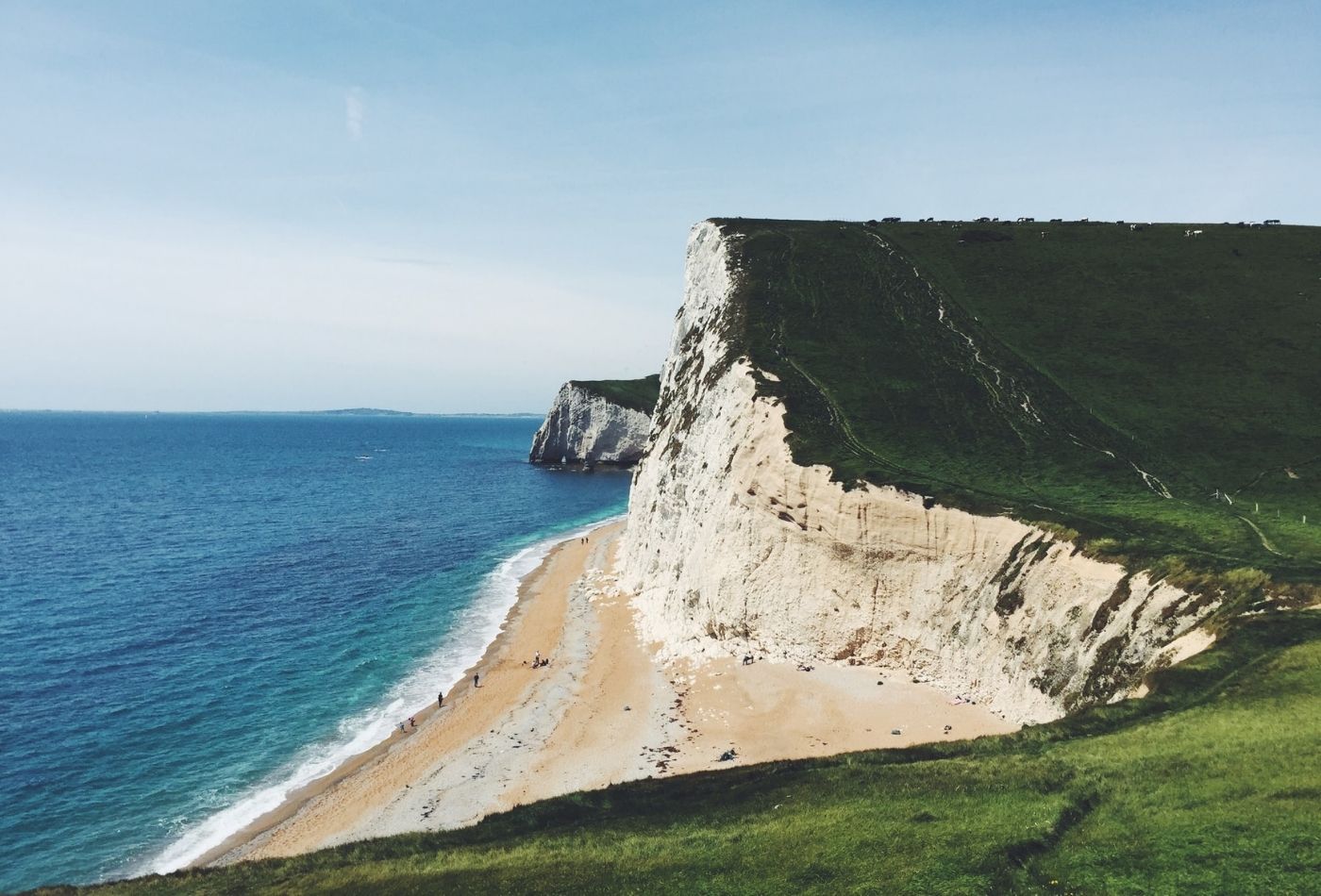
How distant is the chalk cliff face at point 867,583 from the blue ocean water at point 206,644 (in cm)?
1823

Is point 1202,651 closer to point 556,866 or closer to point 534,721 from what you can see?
point 556,866

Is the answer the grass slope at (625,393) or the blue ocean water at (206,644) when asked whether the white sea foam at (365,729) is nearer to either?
the blue ocean water at (206,644)

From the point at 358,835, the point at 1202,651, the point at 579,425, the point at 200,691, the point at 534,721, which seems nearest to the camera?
the point at 1202,651

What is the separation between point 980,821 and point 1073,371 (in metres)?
54.5

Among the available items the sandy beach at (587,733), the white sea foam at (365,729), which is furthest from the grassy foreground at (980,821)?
the white sea foam at (365,729)

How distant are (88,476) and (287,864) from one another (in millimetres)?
160178

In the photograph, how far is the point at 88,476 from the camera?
467ft

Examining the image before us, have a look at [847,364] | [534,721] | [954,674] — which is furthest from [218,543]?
[954,674]

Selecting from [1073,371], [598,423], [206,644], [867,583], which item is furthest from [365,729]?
Result: [598,423]

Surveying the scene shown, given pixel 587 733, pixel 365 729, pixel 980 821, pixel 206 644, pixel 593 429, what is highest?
pixel 593 429

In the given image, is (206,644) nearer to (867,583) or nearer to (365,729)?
(365,729)

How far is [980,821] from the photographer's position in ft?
52.7

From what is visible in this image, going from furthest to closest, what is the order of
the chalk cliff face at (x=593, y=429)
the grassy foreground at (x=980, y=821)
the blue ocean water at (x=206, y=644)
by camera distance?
1. the chalk cliff face at (x=593, y=429)
2. the blue ocean water at (x=206, y=644)
3. the grassy foreground at (x=980, y=821)

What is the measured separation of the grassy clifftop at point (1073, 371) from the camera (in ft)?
126
